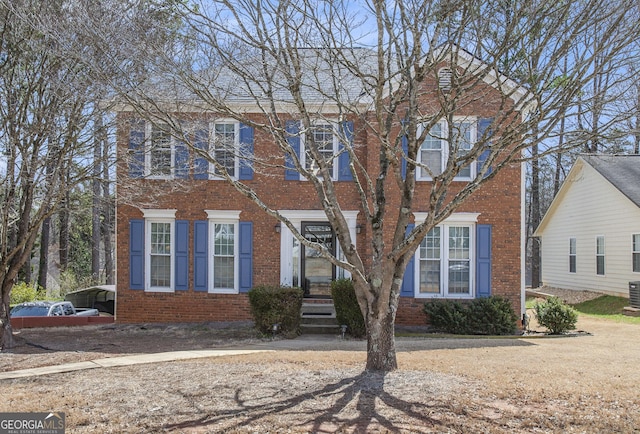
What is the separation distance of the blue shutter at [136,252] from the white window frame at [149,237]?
0.10 metres

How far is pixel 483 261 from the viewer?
45.8 ft

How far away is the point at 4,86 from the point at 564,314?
42.2ft

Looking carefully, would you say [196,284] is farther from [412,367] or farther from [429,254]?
[412,367]

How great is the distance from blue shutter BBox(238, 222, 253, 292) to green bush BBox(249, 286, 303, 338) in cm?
179

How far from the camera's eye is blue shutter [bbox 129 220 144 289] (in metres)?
14.9

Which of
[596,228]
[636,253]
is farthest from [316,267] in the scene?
→ [596,228]

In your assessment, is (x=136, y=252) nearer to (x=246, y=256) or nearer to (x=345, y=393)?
(x=246, y=256)

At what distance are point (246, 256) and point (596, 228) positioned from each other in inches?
549

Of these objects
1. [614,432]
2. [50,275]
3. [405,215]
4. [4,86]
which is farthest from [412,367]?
[50,275]

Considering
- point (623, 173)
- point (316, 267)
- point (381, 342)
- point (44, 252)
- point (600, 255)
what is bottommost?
point (381, 342)

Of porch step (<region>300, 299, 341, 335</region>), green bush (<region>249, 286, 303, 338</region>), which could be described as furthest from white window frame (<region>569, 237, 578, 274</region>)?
green bush (<region>249, 286, 303, 338</region>)

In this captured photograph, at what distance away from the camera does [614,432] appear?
5.43 meters

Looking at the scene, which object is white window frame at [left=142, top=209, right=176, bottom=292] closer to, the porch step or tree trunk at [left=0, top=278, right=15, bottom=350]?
the porch step

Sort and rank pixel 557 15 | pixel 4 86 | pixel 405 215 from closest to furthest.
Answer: pixel 557 15 < pixel 405 215 < pixel 4 86
